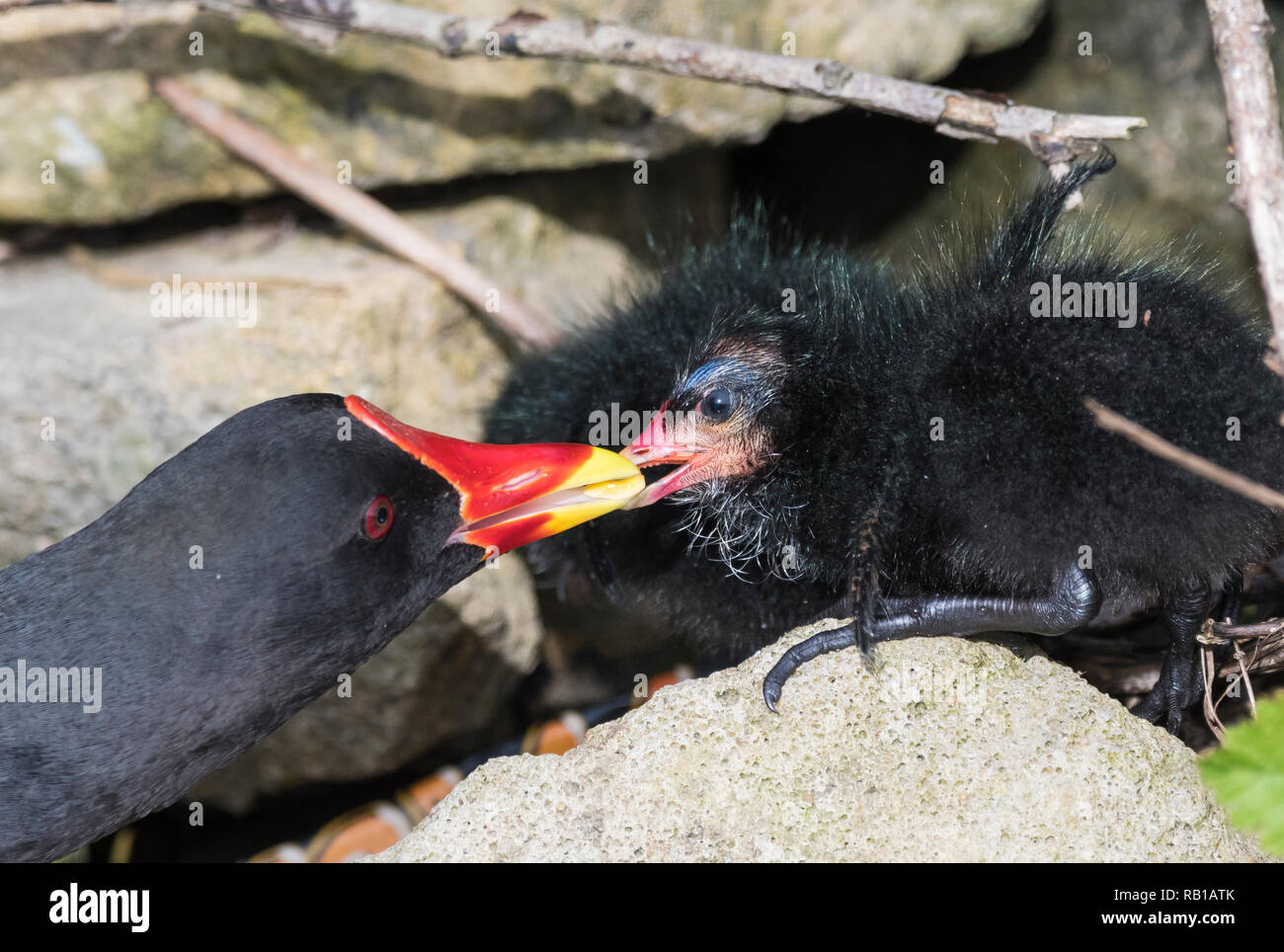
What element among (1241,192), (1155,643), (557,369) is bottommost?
(1155,643)

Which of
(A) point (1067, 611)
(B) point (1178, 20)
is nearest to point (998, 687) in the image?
(A) point (1067, 611)

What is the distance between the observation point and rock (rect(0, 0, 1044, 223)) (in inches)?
124

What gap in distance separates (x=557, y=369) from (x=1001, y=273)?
3.75ft

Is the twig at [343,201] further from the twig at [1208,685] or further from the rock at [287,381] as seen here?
the twig at [1208,685]

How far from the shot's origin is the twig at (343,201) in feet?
10.4

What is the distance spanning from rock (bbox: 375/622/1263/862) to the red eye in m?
0.47

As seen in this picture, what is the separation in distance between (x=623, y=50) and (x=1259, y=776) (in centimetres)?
218

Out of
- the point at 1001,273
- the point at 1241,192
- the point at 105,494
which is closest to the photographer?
the point at 1241,192

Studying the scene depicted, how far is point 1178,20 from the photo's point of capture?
3650mm

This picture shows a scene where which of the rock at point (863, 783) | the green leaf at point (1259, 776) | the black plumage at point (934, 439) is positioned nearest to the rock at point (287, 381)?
the black plumage at point (934, 439)

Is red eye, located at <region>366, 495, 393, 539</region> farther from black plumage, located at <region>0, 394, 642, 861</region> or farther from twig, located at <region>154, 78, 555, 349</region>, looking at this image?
twig, located at <region>154, 78, 555, 349</region>

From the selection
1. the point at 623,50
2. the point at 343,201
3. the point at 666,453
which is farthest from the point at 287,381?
the point at 623,50
